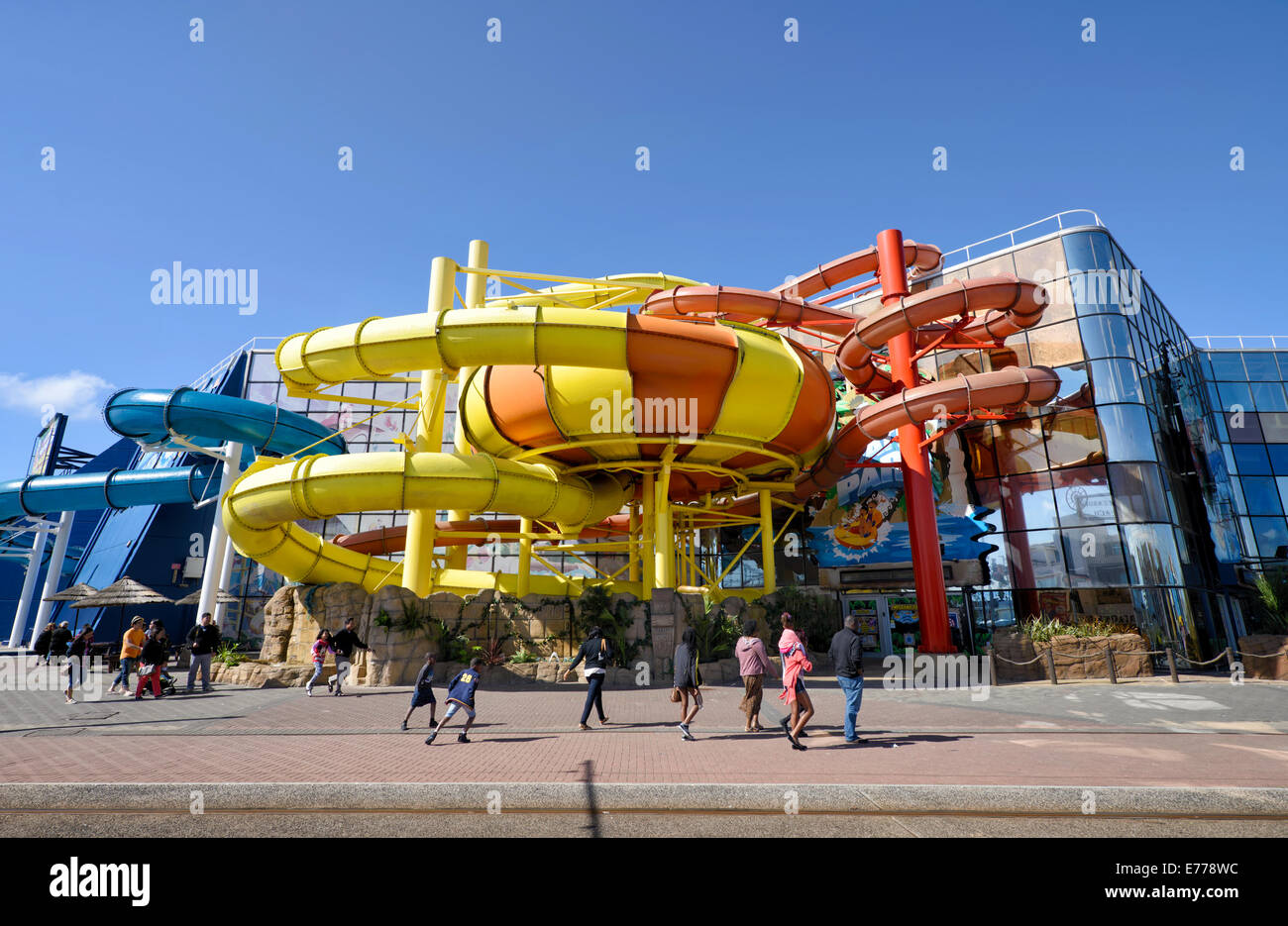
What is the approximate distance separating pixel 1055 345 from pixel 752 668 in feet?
67.1

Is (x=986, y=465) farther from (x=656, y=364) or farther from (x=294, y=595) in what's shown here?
(x=294, y=595)

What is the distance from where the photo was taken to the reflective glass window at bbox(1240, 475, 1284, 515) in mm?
34531

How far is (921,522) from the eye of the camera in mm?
20328

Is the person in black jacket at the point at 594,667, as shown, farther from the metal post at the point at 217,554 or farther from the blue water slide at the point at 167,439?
the metal post at the point at 217,554

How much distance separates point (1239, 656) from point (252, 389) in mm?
43859

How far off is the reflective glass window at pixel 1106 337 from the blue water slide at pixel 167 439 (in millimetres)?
25047

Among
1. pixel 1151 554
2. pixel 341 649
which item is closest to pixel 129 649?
pixel 341 649

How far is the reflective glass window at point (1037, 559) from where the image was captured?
21.7m

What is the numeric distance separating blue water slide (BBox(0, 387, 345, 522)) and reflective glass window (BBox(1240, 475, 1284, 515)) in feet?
146

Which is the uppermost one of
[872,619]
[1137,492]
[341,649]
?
[1137,492]

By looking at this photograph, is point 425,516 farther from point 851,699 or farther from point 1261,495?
point 1261,495

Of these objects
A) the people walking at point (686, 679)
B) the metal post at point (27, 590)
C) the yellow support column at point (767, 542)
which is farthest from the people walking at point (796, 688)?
the metal post at point (27, 590)
